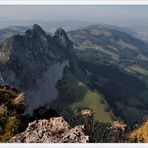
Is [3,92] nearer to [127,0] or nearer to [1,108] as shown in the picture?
[1,108]

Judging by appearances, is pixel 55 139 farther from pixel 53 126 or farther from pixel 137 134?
pixel 137 134

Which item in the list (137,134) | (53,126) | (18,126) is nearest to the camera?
(53,126)

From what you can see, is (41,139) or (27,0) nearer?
(41,139)

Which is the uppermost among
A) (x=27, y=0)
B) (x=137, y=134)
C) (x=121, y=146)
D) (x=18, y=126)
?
(x=27, y=0)

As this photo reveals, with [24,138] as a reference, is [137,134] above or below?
below

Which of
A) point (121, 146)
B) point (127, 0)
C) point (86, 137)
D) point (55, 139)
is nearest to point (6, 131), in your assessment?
point (55, 139)

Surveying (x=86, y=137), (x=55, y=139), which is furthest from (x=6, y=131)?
(x=86, y=137)

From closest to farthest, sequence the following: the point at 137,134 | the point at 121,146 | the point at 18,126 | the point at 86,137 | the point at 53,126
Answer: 1. the point at 121,146
2. the point at 86,137
3. the point at 53,126
4. the point at 18,126
5. the point at 137,134
